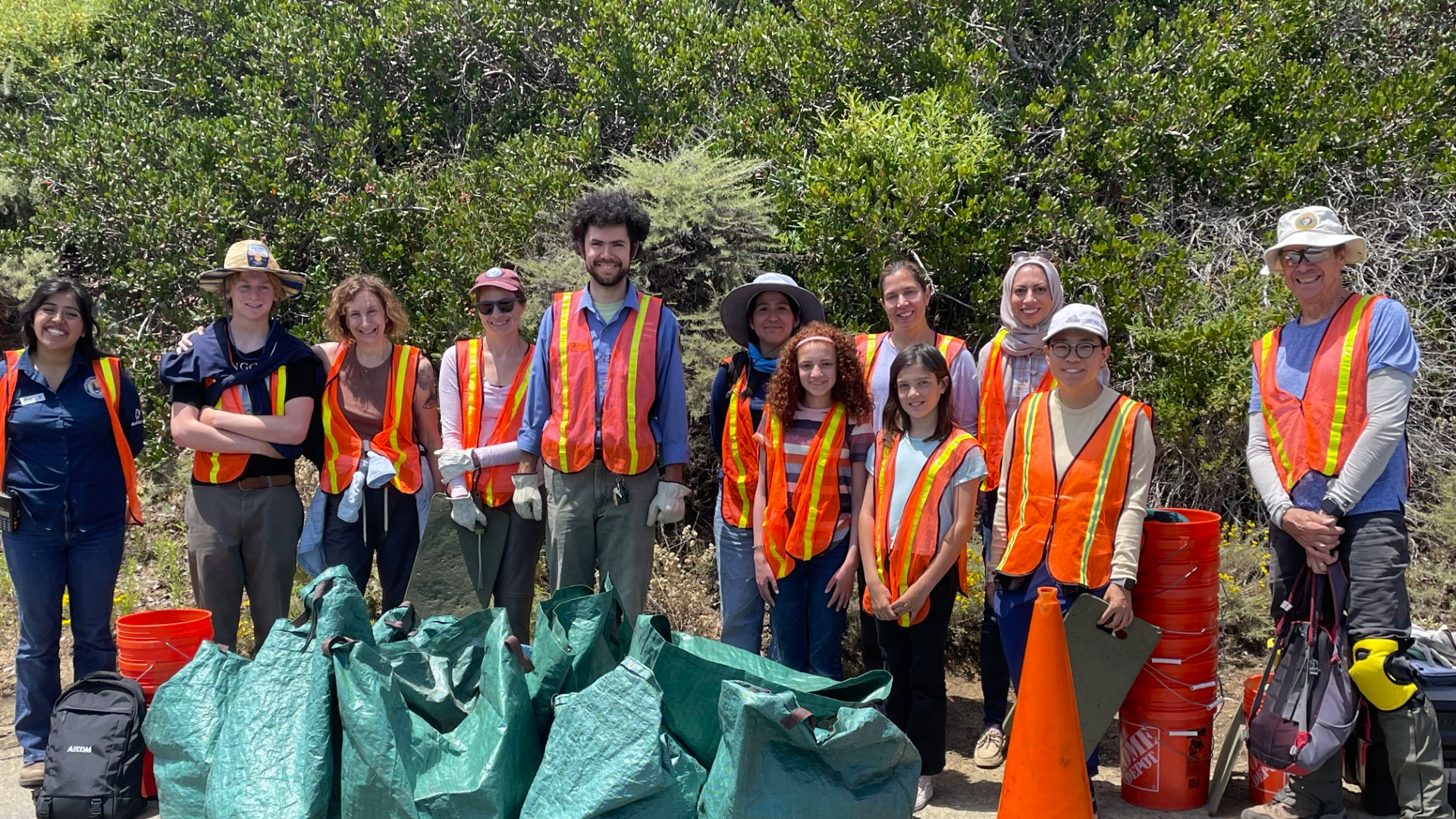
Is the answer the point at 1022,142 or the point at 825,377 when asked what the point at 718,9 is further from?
the point at 825,377

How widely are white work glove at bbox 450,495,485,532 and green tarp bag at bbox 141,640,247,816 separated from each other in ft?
3.64

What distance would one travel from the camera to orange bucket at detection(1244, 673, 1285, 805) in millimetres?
4033

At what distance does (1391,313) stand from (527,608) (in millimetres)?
3596

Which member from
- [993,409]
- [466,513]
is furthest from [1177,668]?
[466,513]

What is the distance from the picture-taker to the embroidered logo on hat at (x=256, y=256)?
4824 mm

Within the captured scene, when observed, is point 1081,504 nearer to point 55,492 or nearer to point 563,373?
point 563,373

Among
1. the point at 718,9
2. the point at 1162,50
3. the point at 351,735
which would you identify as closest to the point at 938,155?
the point at 1162,50

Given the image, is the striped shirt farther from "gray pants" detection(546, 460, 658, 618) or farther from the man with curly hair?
"gray pants" detection(546, 460, 658, 618)

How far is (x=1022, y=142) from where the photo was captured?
732cm

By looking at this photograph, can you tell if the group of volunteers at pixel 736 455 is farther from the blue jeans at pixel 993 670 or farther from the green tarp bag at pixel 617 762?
the green tarp bag at pixel 617 762

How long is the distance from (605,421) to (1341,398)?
8.90 ft

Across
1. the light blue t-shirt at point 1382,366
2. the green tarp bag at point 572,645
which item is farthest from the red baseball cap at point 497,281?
the light blue t-shirt at point 1382,366

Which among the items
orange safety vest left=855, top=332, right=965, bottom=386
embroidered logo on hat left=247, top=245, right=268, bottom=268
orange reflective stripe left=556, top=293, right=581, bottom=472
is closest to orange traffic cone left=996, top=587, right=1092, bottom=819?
orange safety vest left=855, top=332, right=965, bottom=386

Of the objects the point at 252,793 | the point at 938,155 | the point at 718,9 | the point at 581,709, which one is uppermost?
the point at 718,9
